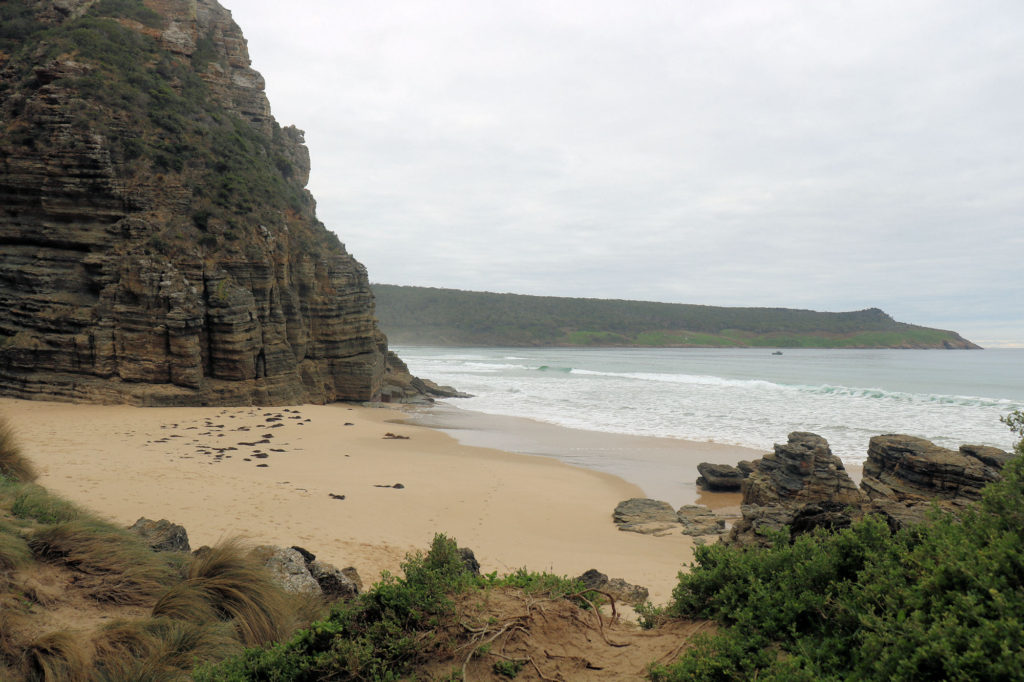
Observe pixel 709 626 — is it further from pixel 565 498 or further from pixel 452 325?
pixel 452 325

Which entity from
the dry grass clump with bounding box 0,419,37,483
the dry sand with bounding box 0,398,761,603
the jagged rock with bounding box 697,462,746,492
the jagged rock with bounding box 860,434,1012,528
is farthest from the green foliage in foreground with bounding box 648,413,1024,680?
the jagged rock with bounding box 697,462,746,492

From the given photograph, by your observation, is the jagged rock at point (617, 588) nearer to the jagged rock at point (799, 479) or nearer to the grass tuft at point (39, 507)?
the jagged rock at point (799, 479)

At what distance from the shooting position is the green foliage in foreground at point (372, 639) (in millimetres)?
2916

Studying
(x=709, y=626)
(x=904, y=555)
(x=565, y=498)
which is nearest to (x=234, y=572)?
(x=709, y=626)

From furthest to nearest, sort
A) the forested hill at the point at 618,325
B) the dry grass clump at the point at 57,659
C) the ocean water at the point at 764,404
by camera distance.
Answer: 1. the forested hill at the point at 618,325
2. the ocean water at the point at 764,404
3. the dry grass clump at the point at 57,659

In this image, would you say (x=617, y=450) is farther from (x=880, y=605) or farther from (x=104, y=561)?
(x=880, y=605)

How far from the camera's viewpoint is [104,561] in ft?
13.8

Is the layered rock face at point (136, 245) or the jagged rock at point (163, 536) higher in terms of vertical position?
the layered rock face at point (136, 245)

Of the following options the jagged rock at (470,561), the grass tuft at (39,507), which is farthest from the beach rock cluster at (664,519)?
the grass tuft at (39,507)

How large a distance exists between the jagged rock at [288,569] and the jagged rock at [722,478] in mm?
9845

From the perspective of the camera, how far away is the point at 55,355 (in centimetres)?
1664

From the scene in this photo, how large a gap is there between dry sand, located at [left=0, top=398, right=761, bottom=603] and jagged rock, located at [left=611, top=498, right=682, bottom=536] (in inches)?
15.7

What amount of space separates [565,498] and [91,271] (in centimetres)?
1679

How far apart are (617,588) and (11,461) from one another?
23.3ft
